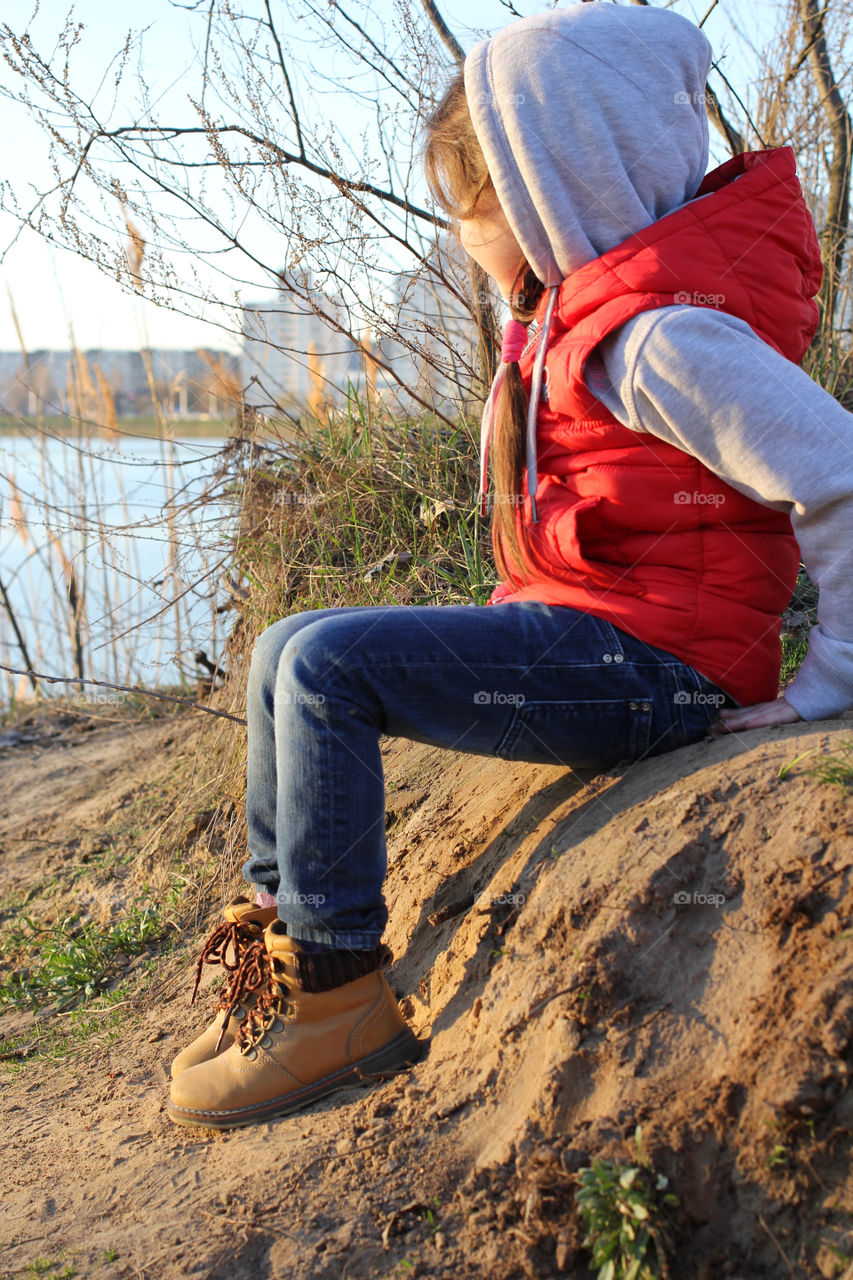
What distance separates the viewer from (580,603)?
1.78m

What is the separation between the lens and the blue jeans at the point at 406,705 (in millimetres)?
1707

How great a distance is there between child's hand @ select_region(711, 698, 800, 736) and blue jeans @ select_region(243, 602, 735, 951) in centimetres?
4

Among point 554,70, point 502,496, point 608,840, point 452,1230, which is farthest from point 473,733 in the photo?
point 554,70

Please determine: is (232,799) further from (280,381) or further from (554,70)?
(554,70)

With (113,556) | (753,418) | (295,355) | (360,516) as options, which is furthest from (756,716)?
(113,556)

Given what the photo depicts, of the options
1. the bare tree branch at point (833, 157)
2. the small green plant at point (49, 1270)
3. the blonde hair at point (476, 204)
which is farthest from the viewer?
the bare tree branch at point (833, 157)

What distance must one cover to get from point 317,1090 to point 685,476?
4.21ft

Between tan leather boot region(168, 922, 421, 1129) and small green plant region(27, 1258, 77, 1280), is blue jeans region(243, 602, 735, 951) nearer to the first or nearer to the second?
tan leather boot region(168, 922, 421, 1129)

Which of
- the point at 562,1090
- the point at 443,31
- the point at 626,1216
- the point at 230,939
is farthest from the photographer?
the point at 443,31

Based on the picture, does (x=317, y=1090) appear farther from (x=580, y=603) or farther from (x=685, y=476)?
(x=685, y=476)

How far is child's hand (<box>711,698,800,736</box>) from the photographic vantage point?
1.74 m

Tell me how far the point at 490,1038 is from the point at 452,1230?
311 mm

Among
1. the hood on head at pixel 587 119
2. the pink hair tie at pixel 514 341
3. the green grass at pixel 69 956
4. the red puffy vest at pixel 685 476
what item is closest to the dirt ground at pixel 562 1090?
the red puffy vest at pixel 685 476

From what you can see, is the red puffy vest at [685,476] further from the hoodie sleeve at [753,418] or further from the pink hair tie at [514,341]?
the pink hair tie at [514,341]
